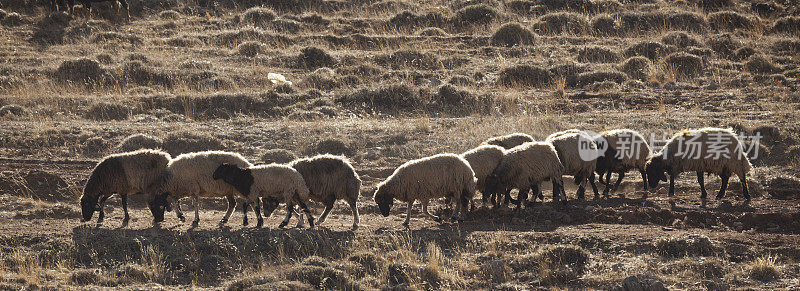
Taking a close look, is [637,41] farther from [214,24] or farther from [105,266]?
[105,266]

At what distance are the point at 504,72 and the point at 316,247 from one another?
13.9 m

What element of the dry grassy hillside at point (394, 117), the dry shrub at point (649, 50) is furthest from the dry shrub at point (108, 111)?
the dry shrub at point (649, 50)

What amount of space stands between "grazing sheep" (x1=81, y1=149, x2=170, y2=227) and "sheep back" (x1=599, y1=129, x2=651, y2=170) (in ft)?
A: 26.4

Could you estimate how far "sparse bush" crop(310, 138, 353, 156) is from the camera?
18133 millimetres

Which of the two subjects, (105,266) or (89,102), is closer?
(105,266)

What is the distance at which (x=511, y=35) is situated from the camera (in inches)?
1112

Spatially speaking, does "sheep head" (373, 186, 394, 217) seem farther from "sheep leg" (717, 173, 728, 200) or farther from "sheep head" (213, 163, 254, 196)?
"sheep leg" (717, 173, 728, 200)

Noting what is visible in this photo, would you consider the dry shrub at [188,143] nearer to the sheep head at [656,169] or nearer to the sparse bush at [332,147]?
the sparse bush at [332,147]

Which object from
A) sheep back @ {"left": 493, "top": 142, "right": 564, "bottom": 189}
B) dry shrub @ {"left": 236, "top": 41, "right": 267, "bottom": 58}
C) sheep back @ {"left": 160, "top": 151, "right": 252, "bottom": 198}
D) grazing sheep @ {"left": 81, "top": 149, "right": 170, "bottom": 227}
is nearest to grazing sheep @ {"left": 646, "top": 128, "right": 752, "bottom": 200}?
sheep back @ {"left": 493, "top": 142, "right": 564, "bottom": 189}

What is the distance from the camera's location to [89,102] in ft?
69.4

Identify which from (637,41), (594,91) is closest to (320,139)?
(594,91)

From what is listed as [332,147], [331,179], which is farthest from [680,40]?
[331,179]

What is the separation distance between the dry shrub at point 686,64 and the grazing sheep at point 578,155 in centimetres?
1076

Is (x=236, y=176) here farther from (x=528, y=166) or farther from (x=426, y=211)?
(x=528, y=166)
